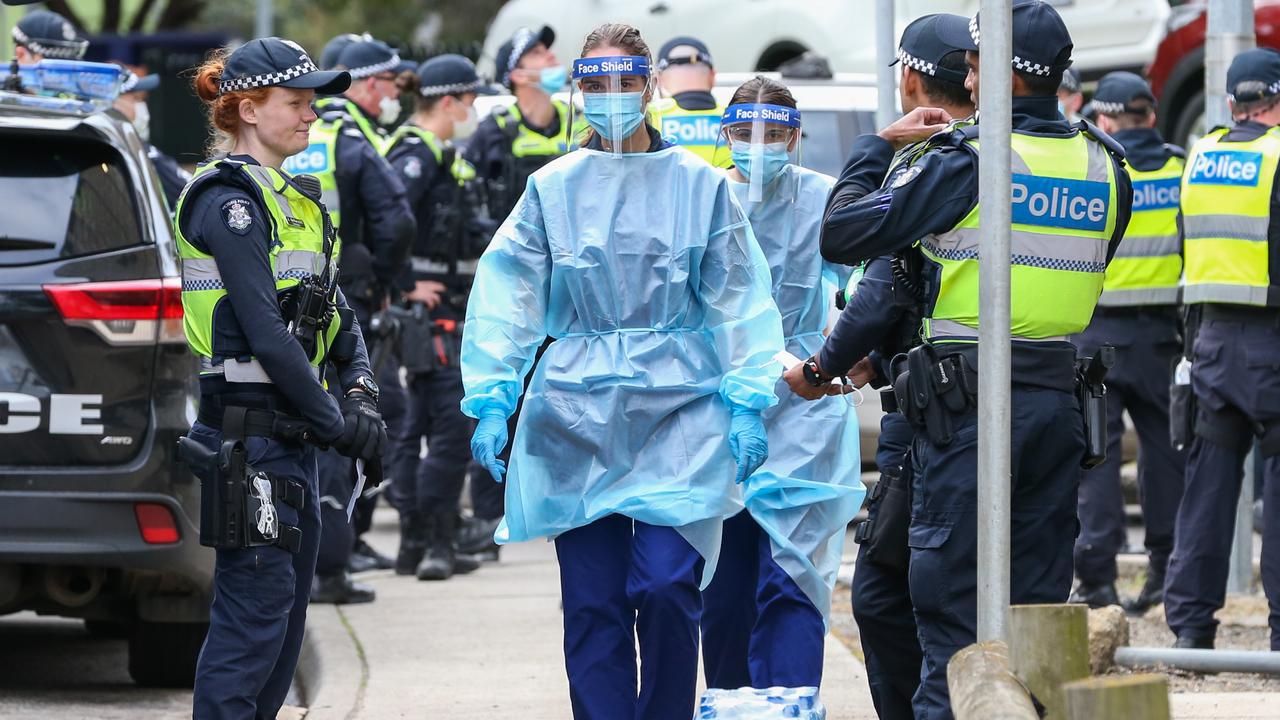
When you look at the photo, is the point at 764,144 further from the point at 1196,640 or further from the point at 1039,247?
the point at 1196,640

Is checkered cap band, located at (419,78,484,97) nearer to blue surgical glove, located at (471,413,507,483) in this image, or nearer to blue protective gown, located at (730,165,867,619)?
blue protective gown, located at (730,165,867,619)

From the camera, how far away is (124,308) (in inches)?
235

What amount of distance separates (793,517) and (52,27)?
5.53 metres

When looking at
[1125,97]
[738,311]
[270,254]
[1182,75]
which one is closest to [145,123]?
[1125,97]

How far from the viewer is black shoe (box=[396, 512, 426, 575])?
9117 millimetres

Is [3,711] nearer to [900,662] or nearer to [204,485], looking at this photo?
[204,485]

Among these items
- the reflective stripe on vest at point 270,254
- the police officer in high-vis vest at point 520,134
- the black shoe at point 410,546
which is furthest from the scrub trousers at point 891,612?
the police officer in high-vis vest at point 520,134

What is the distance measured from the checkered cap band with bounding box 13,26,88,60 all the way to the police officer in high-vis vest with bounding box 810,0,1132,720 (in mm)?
5838

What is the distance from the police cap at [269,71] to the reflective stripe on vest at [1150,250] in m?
4.23

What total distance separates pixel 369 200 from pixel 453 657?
7.44 ft

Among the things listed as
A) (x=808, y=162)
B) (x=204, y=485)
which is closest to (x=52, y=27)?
(x=808, y=162)

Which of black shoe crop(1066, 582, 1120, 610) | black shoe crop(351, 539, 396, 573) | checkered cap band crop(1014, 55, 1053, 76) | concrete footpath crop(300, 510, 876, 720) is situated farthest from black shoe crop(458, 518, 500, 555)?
checkered cap band crop(1014, 55, 1053, 76)

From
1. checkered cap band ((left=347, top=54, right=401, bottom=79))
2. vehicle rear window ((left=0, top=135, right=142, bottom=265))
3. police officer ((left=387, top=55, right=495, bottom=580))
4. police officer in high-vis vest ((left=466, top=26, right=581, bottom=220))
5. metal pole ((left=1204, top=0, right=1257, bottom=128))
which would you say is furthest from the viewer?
police officer in high-vis vest ((left=466, top=26, right=581, bottom=220))

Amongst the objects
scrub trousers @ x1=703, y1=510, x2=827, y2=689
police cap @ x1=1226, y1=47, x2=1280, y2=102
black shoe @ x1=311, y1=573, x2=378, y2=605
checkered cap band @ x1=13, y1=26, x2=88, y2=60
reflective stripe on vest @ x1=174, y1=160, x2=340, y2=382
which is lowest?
black shoe @ x1=311, y1=573, x2=378, y2=605
